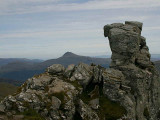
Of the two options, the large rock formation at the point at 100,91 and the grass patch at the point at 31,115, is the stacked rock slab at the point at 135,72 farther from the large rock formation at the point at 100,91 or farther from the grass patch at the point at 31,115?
the grass patch at the point at 31,115

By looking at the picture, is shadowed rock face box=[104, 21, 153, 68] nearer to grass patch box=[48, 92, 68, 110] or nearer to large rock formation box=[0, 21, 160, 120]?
large rock formation box=[0, 21, 160, 120]

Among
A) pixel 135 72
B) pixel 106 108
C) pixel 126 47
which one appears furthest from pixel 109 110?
pixel 126 47

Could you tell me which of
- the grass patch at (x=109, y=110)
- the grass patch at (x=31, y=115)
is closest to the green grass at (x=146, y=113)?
the grass patch at (x=109, y=110)

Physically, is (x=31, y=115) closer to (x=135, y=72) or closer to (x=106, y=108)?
(x=106, y=108)

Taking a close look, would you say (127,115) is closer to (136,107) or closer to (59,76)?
(136,107)

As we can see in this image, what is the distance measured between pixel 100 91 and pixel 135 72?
29.7 ft

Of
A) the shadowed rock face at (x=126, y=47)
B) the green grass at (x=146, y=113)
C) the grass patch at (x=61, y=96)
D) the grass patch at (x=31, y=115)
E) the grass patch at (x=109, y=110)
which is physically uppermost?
the shadowed rock face at (x=126, y=47)

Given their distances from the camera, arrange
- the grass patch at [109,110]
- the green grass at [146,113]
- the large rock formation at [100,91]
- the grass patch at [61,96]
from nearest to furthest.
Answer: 1. the large rock formation at [100,91]
2. the grass patch at [61,96]
3. the grass patch at [109,110]
4. the green grass at [146,113]

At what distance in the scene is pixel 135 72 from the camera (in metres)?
45.6

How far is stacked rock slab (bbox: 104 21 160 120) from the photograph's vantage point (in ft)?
143

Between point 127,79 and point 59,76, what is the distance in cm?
1452

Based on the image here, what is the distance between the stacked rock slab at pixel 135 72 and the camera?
1719 inches

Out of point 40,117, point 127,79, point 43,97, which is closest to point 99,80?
point 127,79

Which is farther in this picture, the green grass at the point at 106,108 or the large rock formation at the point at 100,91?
the green grass at the point at 106,108
